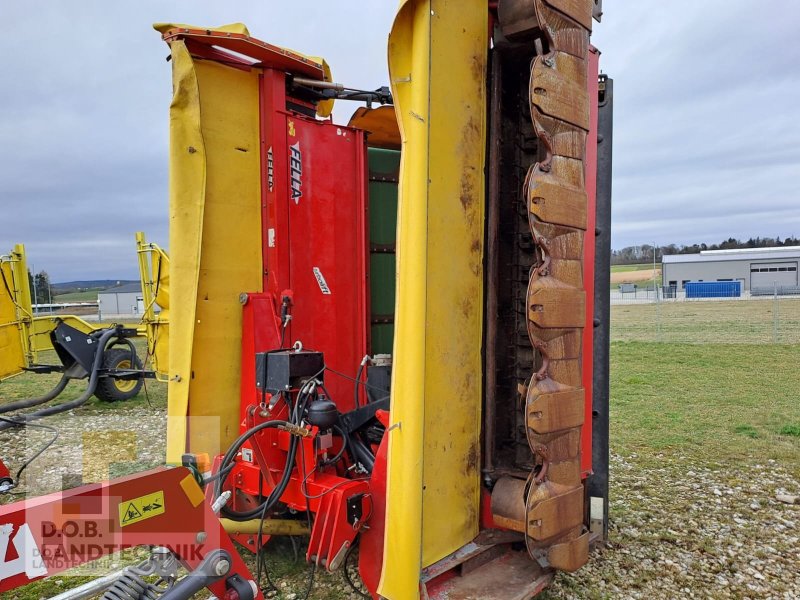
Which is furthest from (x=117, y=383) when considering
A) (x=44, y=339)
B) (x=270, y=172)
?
(x=270, y=172)

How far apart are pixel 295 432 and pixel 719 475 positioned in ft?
13.7

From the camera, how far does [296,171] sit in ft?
11.4

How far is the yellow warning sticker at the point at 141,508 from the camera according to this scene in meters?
1.81

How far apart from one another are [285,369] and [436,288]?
36.7 inches

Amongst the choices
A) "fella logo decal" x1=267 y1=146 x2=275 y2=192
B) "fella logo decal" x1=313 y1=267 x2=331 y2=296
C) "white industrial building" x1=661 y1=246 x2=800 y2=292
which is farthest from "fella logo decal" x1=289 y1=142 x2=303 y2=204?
"white industrial building" x1=661 y1=246 x2=800 y2=292

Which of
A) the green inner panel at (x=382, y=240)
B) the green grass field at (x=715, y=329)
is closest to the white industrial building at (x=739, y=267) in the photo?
the green grass field at (x=715, y=329)

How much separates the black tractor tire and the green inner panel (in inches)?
264

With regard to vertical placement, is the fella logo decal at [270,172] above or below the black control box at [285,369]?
above

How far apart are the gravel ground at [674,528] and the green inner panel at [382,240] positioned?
61.0 inches

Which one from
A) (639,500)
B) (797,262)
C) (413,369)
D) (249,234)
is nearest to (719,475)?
(639,500)

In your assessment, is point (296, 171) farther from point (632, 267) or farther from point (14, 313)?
point (632, 267)

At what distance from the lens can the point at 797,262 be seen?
54969 mm

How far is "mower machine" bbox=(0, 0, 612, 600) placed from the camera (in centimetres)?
216

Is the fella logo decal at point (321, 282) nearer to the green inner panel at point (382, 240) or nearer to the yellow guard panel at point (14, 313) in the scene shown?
the green inner panel at point (382, 240)
